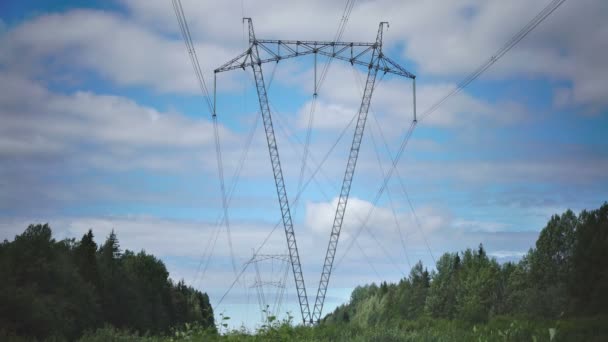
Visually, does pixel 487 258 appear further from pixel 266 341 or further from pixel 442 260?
pixel 266 341

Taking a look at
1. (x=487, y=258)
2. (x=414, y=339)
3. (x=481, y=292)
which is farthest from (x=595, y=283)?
(x=414, y=339)

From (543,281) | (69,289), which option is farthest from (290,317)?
(543,281)

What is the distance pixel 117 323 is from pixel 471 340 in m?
79.7

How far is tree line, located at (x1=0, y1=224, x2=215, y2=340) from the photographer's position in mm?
59094

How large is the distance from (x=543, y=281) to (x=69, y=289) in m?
66.2

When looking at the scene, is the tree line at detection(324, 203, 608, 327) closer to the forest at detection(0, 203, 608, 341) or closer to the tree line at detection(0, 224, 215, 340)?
the forest at detection(0, 203, 608, 341)

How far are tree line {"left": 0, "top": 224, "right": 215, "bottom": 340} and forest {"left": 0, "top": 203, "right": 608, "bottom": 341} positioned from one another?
121mm

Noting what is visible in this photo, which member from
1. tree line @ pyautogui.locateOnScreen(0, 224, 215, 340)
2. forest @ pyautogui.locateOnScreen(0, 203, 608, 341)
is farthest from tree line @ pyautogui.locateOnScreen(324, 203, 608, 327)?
tree line @ pyautogui.locateOnScreen(0, 224, 215, 340)

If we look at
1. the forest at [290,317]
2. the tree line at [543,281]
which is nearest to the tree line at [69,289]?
the forest at [290,317]

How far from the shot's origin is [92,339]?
22094 mm

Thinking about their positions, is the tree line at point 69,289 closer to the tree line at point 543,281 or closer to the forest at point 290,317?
the forest at point 290,317

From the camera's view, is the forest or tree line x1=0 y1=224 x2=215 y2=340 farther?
tree line x1=0 y1=224 x2=215 y2=340

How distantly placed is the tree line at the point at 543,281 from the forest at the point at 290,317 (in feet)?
0.49

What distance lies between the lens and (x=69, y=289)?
248ft
